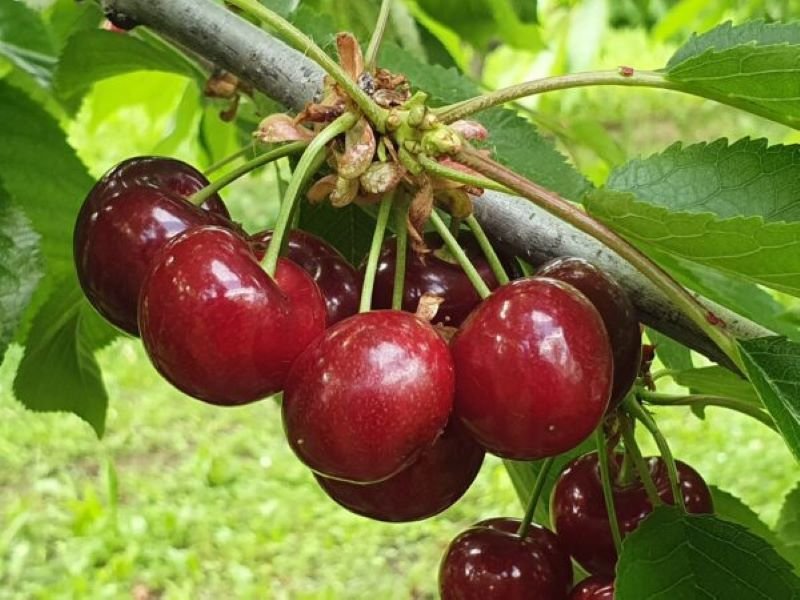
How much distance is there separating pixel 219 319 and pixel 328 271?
15 centimetres

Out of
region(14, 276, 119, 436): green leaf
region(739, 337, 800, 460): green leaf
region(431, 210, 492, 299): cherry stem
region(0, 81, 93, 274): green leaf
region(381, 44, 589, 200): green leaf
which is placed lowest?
region(14, 276, 119, 436): green leaf

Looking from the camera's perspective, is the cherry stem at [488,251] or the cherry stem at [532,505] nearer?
the cherry stem at [488,251]

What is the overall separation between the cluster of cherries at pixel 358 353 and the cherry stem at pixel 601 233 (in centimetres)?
4

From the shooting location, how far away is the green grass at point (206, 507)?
364 cm

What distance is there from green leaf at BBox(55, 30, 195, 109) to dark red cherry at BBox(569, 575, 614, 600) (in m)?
0.88

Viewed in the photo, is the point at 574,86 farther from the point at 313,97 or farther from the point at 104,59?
the point at 104,59

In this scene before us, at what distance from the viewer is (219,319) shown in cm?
63

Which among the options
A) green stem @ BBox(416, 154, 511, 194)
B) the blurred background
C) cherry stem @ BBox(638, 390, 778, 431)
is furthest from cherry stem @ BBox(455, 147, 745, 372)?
the blurred background

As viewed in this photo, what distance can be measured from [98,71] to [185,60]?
109 mm

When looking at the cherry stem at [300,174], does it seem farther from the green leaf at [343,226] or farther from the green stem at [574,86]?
the green leaf at [343,226]

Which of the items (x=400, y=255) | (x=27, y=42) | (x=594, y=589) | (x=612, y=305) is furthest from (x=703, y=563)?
(x=27, y=42)

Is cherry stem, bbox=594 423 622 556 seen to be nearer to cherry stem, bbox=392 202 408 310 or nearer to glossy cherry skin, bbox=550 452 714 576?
glossy cherry skin, bbox=550 452 714 576

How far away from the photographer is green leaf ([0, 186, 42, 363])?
0.91 m

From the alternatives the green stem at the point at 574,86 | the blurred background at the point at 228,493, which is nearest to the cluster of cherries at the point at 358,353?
the green stem at the point at 574,86
